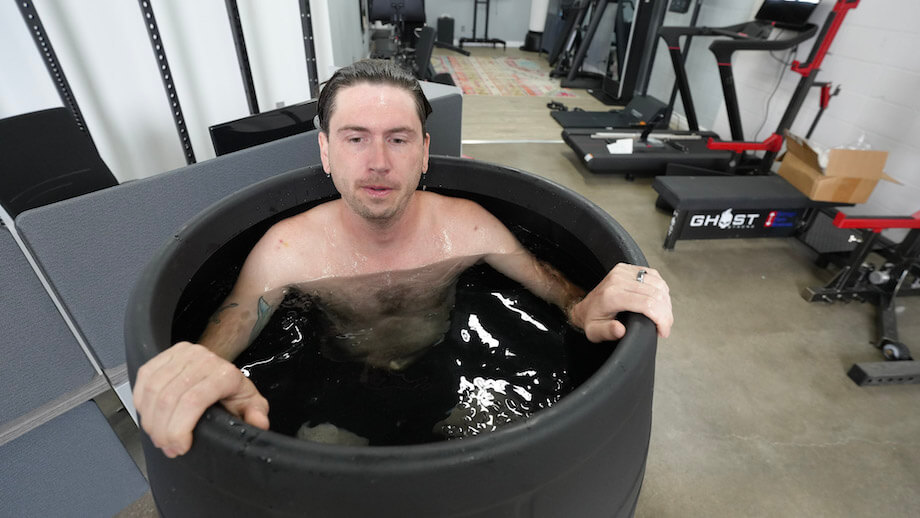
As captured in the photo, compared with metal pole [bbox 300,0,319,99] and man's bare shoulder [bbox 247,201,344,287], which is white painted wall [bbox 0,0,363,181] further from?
man's bare shoulder [bbox 247,201,344,287]

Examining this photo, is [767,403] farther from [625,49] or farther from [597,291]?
[625,49]

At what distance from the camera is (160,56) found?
51.7 inches

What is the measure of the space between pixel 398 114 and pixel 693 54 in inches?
152

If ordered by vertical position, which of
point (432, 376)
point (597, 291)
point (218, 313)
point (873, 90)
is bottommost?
point (432, 376)

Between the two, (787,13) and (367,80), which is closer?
(367,80)

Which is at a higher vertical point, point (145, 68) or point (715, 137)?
point (145, 68)

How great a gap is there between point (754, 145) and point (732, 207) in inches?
30.8

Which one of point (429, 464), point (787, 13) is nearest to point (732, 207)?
point (787, 13)

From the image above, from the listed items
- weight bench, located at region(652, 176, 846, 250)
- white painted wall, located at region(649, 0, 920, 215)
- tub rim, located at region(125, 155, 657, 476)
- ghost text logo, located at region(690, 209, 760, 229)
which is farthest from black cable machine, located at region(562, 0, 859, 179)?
tub rim, located at region(125, 155, 657, 476)

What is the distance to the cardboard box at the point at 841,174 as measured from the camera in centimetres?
204

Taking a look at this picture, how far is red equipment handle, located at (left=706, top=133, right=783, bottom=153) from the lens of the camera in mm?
2746

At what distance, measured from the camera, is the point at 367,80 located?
39.0 inches

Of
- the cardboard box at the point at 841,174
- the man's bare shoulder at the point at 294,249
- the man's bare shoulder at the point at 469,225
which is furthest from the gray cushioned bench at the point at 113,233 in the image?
the cardboard box at the point at 841,174

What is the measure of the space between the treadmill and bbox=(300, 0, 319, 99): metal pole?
1857 millimetres
